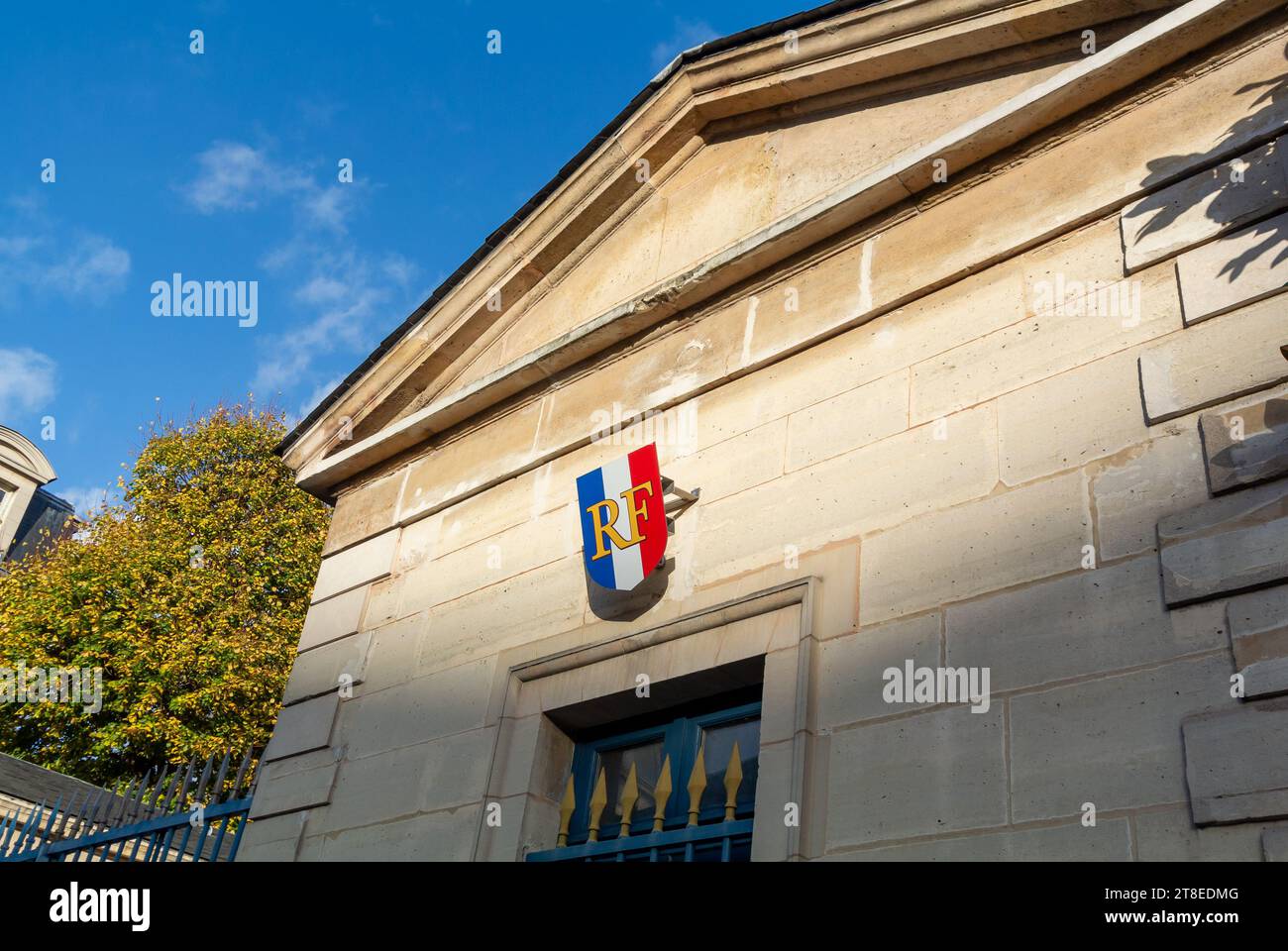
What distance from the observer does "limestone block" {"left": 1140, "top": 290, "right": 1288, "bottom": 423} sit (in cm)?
450

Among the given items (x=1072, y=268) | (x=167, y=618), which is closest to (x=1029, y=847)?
(x=1072, y=268)

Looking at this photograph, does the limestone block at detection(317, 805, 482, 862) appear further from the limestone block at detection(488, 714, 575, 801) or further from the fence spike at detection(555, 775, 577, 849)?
the fence spike at detection(555, 775, 577, 849)

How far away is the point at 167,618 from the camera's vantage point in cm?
2106

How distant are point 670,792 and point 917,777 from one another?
149cm

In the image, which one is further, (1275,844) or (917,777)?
(917,777)

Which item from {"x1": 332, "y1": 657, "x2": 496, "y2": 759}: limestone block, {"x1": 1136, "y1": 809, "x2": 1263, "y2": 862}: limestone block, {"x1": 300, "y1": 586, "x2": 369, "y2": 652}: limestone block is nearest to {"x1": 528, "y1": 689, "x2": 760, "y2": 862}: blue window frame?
{"x1": 332, "y1": 657, "x2": 496, "y2": 759}: limestone block

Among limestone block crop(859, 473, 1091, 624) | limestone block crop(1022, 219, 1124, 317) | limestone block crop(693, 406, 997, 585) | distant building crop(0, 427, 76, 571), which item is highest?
distant building crop(0, 427, 76, 571)

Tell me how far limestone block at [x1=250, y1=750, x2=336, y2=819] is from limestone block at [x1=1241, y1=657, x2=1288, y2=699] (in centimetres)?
493

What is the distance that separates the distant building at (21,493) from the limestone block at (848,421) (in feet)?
93.4

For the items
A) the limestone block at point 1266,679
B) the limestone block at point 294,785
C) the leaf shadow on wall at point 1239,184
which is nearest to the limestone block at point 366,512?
the limestone block at point 294,785

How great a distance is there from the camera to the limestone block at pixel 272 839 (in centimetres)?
701

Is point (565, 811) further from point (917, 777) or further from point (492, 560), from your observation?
point (917, 777)
